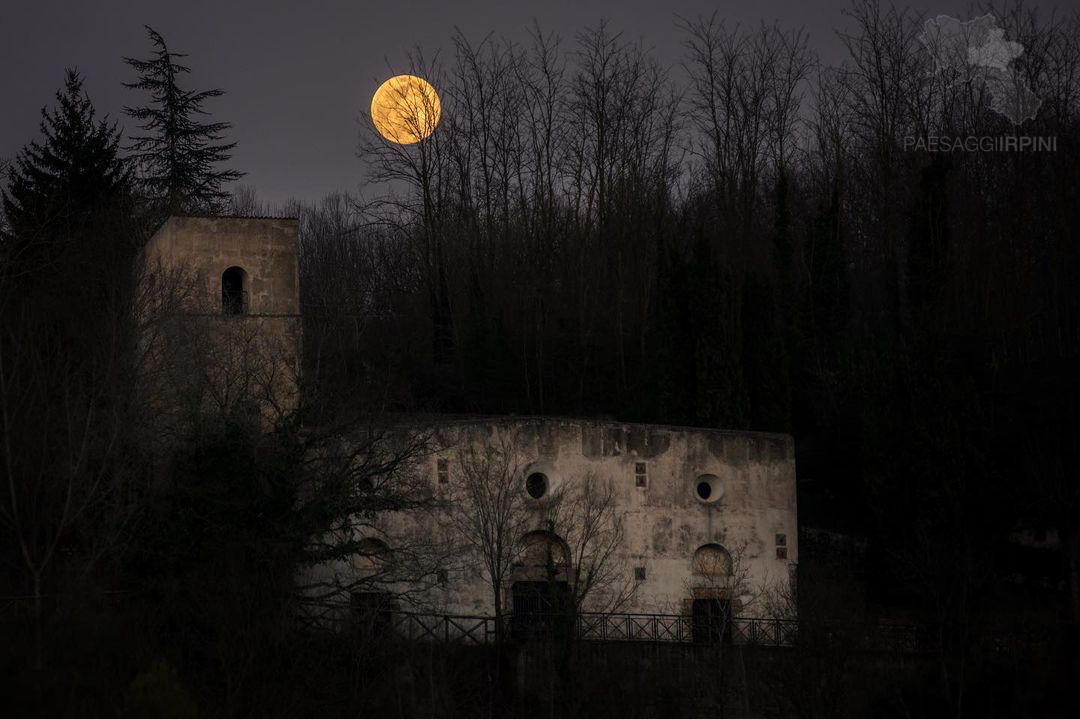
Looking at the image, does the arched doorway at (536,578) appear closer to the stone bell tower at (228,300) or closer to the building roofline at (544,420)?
the building roofline at (544,420)

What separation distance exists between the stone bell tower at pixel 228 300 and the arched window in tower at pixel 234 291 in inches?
0.9

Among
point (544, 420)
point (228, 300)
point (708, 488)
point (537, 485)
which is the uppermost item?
point (228, 300)

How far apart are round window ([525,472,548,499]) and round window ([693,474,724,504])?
3085 mm

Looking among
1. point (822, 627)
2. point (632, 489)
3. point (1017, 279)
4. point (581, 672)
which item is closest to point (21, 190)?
point (632, 489)

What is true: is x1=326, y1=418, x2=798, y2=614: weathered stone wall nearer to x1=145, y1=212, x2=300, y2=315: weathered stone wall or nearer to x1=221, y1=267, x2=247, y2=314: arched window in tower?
x1=145, y1=212, x2=300, y2=315: weathered stone wall

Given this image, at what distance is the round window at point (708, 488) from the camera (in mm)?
24375

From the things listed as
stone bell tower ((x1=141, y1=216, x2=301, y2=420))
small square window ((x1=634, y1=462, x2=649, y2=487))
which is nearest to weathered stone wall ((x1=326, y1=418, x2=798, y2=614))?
small square window ((x1=634, y1=462, x2=649, y2=487))

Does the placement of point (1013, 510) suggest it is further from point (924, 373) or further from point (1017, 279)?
point (1017, 279)

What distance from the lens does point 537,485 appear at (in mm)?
24109

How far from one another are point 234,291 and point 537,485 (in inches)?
331

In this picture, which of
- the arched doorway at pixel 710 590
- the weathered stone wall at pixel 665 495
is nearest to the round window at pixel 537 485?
the weathered stone wall at pixel 665 495

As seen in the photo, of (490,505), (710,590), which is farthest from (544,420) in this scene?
(710,590)

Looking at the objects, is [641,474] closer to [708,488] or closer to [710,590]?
[708,488]

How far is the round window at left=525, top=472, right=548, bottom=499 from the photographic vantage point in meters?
24.0
